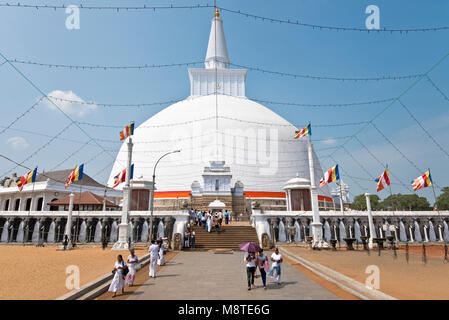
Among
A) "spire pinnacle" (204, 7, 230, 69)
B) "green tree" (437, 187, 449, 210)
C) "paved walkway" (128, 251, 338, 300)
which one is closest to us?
"paved walkway" (128, 251, 338, 300)

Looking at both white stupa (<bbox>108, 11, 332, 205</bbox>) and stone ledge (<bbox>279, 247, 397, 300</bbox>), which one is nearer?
stone ledge (<bbox>279, 247, 397, 300</bbox>)

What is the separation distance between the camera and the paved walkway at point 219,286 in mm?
7312

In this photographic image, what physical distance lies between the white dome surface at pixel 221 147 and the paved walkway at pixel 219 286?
84.4ft

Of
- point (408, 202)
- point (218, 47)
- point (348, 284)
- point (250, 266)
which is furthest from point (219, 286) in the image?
point (408, 202)

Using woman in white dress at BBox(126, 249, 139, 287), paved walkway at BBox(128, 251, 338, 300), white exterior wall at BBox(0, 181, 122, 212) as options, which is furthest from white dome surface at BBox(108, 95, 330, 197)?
woman in white dress at BBox(126, 249, 139, 287)

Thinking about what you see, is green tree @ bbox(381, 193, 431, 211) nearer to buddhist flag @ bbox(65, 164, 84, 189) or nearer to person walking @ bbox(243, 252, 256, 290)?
buddhist flag @ bbox(65, 164, 84, 189)

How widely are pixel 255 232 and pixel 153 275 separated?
12.5 metres

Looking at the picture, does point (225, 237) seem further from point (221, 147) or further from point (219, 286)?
point (221, 147)

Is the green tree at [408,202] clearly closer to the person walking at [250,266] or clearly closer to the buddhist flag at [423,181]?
the buddhist flag at [423,181]

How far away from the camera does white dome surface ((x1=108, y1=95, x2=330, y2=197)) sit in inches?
1492

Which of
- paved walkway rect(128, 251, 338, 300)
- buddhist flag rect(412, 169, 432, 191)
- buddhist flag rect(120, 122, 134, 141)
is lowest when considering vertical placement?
paved walkway rect(128, 251, 338, 300)

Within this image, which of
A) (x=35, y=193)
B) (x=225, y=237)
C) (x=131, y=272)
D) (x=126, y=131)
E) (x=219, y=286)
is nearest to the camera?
(x=219, y=286)

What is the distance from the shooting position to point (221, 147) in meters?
39.1

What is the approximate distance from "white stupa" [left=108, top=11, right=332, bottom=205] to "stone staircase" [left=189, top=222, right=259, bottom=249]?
13.2m
